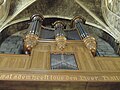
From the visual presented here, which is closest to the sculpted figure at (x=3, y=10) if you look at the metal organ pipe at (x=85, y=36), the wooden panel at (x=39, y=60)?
the metal organ pipe at (x=85, y=36)

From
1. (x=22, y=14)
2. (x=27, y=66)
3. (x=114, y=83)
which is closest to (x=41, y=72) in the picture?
(x=27, y=66)

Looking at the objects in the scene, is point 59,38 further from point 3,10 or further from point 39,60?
point 3,10

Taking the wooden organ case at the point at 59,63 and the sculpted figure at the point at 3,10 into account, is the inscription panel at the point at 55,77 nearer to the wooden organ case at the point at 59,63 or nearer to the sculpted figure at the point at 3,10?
the wooden organ case at the point at 59,63

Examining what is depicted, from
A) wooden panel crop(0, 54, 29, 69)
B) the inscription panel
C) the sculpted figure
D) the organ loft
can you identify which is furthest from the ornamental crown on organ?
the inscription panel

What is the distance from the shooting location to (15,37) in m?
8.50

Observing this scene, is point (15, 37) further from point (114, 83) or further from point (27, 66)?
point (114, 83)

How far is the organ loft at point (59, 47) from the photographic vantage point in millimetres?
4410

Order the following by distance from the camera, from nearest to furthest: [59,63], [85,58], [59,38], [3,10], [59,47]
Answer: [59,63] < [85,58] < [59,47] < [59,38] < [3,10]

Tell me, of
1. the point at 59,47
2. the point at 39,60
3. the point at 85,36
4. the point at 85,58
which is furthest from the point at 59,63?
the point at 85,36

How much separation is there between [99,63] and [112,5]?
4144 millimetres

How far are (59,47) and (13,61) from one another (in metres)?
1.32

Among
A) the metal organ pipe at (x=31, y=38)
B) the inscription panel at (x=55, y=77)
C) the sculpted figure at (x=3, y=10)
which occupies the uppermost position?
the sculpted figure at (x=3, y=10)

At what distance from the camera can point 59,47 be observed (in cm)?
602

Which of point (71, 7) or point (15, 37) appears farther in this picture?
point (71, 7)
